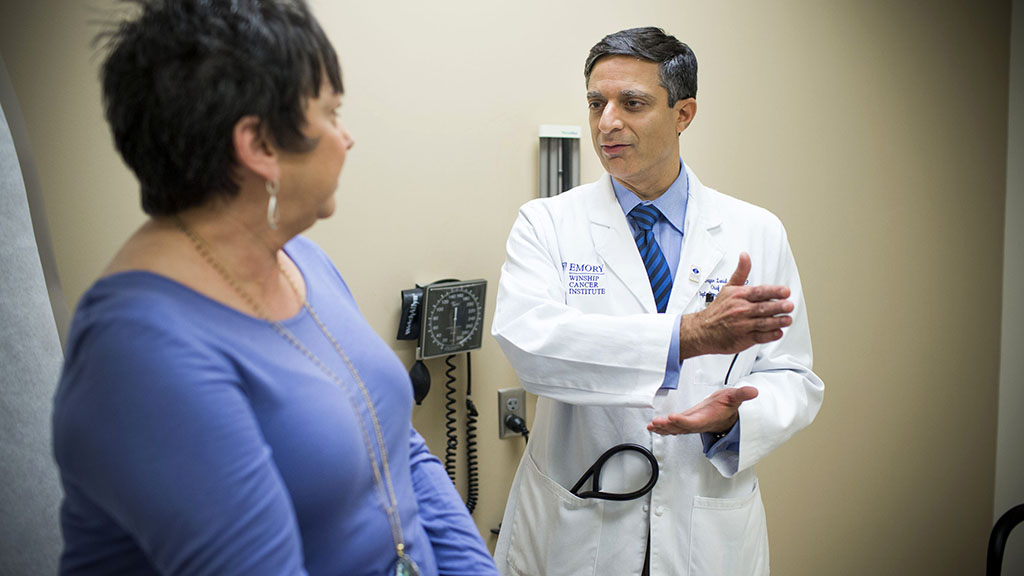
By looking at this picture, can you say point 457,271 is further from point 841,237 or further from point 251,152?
point 841,237

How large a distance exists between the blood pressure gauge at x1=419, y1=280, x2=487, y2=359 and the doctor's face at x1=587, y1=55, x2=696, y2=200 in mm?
443

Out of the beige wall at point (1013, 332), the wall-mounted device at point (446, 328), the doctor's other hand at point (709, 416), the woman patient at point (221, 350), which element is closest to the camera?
the woman patient at point (221, 350)

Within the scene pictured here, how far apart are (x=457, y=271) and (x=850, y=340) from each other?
1.48 meters

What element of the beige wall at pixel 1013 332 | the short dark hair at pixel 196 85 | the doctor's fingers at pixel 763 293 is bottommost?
the beige wall at pixel 1013 332

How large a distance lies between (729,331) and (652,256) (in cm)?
35

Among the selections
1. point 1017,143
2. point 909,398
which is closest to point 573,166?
point 909,398

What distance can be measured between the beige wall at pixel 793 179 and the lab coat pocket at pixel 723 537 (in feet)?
1.96

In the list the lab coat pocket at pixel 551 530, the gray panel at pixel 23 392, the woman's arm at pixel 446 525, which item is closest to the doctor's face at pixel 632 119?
the lab coat pocket at pixel 551 530

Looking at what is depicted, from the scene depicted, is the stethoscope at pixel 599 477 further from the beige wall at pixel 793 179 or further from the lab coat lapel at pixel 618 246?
the beige wall at pixel 793 179

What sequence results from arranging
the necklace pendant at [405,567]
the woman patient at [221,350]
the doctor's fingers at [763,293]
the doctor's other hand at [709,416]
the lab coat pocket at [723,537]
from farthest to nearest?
the lab coat pocket at [723,537], the doctor's other hand at [709,416], the doctor's fingers at [763,293], the necklace pendant at [405,567], the woman patient at [221,350]

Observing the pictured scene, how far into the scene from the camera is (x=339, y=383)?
0.77m

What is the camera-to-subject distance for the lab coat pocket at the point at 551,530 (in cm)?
139

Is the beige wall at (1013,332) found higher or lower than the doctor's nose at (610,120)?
lower

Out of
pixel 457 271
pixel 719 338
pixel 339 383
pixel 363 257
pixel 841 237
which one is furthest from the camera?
pixel 841 237
